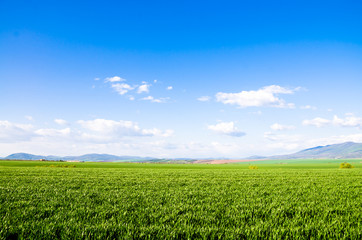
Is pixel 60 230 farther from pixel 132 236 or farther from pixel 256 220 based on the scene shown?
pixel 256 220

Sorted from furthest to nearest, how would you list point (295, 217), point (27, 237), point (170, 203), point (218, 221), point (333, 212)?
point (170, 203) → point (333, 212) → point (295, 217) → point (218, 221) → point (27, 237)

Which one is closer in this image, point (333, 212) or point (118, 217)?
point (118, 217)

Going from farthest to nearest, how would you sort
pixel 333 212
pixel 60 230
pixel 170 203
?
pixel 170 203 < pixel 333 212 < pixel 60 230

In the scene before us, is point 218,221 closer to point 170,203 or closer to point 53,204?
point 170,203

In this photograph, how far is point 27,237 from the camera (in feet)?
18.7

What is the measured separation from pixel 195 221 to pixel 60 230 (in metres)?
4.25

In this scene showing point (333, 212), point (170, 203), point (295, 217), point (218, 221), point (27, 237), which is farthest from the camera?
point (170, 203)

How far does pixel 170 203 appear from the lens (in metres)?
10.1

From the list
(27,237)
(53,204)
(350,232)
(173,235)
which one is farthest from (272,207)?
(53,204)

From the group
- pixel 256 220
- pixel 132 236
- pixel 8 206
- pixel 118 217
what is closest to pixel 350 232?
pixel 256 220

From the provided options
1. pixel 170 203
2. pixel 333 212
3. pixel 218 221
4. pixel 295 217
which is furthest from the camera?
pixel 170 203

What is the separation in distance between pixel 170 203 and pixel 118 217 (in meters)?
3.14

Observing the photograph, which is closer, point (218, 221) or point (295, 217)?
point (218, 221)

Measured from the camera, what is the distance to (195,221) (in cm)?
736
